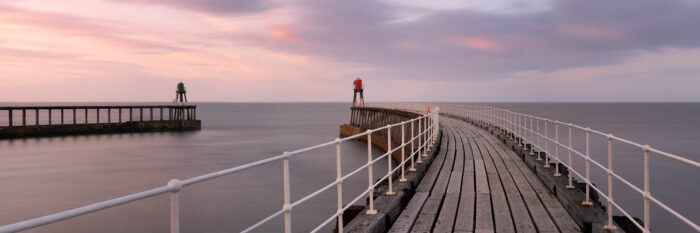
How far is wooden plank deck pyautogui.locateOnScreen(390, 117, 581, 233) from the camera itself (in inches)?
195

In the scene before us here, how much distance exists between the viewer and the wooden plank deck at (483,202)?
4.95m

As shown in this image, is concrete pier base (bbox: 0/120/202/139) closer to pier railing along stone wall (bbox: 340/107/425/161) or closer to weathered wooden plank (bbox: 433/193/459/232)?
pier railing along stone wall (bbox: 340/107/425/161)

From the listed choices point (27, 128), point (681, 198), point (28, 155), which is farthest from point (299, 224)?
point (27, 128)

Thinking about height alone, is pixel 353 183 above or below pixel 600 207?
below

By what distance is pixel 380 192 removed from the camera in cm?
622

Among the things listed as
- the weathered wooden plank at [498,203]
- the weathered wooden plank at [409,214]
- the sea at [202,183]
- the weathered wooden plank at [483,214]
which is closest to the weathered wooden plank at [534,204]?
the weathered wooden plank at [498,203]

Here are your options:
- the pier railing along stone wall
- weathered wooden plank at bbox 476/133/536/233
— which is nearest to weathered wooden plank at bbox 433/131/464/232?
weathered wooden plank at bbox 476/133/536/233

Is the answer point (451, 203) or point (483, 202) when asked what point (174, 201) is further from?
point (483, 202)

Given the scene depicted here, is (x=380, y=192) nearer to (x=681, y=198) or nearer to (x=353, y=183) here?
(x=353, y=183)

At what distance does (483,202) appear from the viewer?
6031 millimetres

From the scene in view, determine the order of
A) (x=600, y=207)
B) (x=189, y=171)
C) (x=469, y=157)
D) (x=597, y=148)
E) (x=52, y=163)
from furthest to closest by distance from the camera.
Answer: (x=597, y=148) → (x=52, y=163) → (x=189, y=171) → (x=469, y=157) → (x=600, y=207)

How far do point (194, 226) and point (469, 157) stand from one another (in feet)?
33.6

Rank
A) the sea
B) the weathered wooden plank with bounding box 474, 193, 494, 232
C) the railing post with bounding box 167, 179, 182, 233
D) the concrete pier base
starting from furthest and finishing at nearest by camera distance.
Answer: the concrete pier base
the sea
the weathered wooden plank with bounding box 474, 193, 494, 232
the railing post with bounding box 167, 179, 182, 233

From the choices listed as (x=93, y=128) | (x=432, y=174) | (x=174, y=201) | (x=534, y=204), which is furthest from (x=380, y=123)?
(x=174, y=201)
